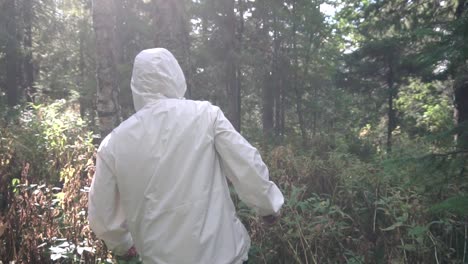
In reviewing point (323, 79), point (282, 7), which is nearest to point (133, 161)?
point (282, 7)

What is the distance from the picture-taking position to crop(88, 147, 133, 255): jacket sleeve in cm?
229

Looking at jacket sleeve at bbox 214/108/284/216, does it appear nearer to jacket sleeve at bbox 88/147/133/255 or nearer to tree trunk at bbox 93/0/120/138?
jacket sleeve at bbox 88/147/133/255

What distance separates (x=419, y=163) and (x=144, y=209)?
293cm

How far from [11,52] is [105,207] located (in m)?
16.2

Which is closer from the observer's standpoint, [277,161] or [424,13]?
[277,161]

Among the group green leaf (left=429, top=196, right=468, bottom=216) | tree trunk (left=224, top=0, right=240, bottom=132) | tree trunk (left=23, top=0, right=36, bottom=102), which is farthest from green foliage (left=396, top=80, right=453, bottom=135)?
tree trunk (left=23, top=0, right=36, bottom=102)

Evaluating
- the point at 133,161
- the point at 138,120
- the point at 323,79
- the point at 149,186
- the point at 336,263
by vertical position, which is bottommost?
the point at 336,263

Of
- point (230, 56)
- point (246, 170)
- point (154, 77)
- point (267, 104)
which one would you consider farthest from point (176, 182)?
point (267, 104)

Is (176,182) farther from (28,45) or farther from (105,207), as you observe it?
(28,45)

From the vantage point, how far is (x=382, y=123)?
23.0 metres

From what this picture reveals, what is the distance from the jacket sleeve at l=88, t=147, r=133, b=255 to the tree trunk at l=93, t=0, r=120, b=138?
3621mm

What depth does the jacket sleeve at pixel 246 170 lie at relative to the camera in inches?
88.4

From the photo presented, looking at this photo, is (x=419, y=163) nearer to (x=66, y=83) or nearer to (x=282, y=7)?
(x=282, y=7)

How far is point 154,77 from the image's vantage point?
237cm
